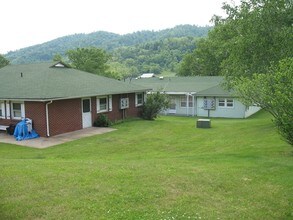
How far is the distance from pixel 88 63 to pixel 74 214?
136 feet

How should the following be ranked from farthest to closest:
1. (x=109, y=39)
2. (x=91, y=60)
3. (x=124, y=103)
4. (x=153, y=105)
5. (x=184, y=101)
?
(x=109, y=39)
(x=91, y=60)
(x=184, y=101)
(x=153, y=105)
(x=124, y=103)

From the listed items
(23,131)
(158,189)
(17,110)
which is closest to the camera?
(158,189)

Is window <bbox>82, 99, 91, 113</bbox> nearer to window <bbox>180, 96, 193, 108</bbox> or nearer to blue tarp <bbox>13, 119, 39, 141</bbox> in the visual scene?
blue tarp <bbox>13, 119, 39, 141</bbox>

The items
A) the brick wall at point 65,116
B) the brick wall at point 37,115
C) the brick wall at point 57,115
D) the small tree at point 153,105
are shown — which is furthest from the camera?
the small tree at point 153,105

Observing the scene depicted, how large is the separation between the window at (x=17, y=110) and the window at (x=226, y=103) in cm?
1932

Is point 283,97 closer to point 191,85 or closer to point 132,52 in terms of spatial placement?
point 191,85

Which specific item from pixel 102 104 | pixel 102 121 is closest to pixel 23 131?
pixel 102 121

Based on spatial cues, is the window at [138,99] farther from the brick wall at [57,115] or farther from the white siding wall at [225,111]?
the white siding wall at [225,111]

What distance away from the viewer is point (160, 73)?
84.9 meters

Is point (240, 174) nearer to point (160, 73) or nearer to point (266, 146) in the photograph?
point (266, 146)

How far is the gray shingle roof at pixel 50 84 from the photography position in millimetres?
17797

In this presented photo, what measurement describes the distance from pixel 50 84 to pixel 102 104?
385 centimetres

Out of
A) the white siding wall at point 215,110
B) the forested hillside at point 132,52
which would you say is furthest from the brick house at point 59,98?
the forested hillside at point 132,52

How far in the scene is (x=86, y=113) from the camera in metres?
20.2
